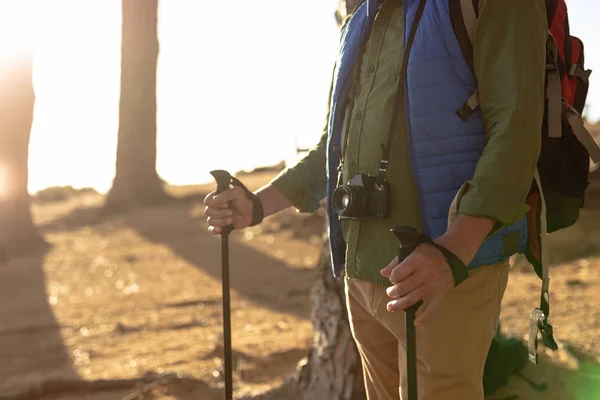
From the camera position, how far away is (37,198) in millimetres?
17875

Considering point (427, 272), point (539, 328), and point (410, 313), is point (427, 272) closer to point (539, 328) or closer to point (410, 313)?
point (410, 313)

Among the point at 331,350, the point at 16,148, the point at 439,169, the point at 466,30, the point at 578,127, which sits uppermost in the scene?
the point at 16,148

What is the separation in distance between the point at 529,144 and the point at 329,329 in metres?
2.46

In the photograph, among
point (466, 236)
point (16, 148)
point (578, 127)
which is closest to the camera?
point (466, 236)

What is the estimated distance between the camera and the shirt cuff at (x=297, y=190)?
2.76 metres

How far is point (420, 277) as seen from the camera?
179 centimetres

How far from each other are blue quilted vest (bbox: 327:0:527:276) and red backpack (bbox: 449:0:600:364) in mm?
35

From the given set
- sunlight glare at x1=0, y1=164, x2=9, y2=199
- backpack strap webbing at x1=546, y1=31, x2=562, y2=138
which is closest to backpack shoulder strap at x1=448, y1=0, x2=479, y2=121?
backpack strap webbing at x1=546, y1=31, x2=562, y2=138

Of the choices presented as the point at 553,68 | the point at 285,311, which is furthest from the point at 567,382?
the point at 285,311

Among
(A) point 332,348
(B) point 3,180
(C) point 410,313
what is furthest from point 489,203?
(B) point 3,180

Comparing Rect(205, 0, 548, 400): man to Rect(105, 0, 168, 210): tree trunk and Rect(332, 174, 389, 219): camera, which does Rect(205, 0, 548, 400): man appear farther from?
Rect(105, 0, 168, 210): tree trunk

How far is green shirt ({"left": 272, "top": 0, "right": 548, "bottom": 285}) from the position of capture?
6.32ft

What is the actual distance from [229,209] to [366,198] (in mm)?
684

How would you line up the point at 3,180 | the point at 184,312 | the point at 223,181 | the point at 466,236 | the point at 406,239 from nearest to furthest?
the point at 406,239, the point at 466,236, the point at 223,181, the point at 184,312, the point at 3,180
